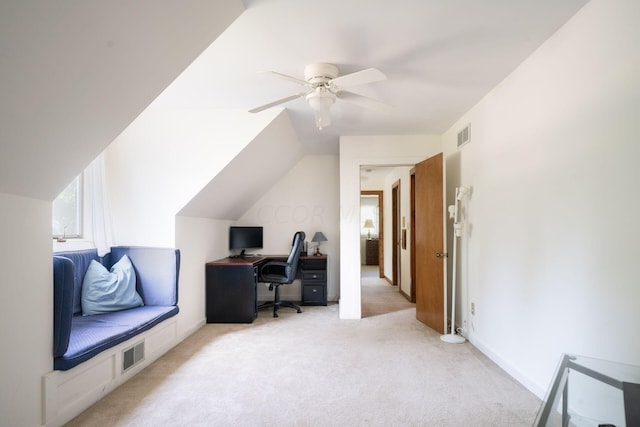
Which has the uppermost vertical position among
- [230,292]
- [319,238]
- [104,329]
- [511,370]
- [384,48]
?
[384,48]

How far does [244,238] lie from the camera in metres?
5.41

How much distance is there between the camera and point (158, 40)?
1.87 m

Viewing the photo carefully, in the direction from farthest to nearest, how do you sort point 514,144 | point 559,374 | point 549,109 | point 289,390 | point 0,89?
point 514,144 < point 289,390 < point 549,109 < point 0,89 < point 559,374

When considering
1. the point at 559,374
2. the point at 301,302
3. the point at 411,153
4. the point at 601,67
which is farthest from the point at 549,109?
the point at 301,302

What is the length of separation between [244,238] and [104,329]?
2925 millimetres

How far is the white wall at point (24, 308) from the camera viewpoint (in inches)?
69.7

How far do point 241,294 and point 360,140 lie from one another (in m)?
2.49

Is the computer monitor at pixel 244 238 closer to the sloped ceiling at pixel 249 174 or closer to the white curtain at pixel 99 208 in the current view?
the sloped ceiling at pixel 249 174

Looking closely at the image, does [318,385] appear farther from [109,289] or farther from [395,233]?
[395,233]

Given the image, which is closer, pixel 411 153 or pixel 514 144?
pixel 514 144

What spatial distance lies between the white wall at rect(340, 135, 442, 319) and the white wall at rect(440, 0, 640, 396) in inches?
52.6

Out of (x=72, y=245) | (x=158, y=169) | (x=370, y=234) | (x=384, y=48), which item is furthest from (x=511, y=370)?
(x=370, y=234)

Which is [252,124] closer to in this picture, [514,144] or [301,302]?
[514,144]

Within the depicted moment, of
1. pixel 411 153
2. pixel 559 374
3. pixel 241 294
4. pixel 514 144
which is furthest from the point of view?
pixel 411 153
